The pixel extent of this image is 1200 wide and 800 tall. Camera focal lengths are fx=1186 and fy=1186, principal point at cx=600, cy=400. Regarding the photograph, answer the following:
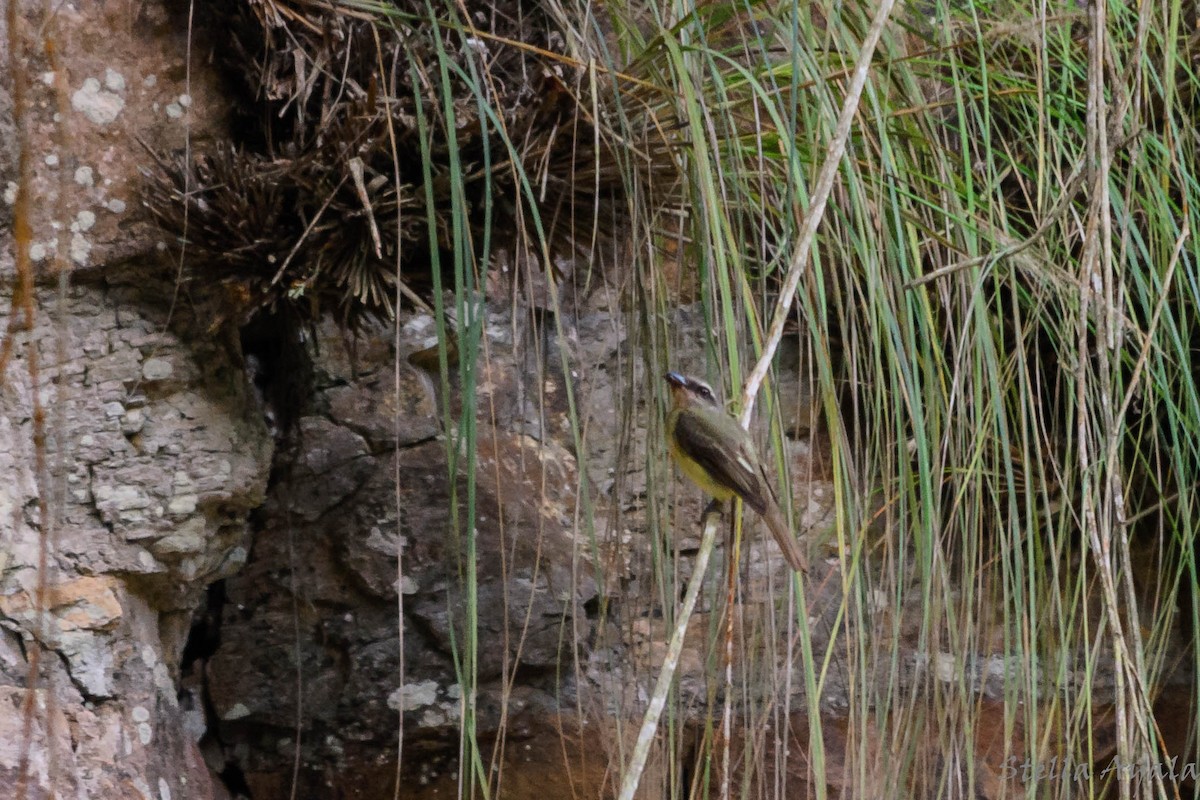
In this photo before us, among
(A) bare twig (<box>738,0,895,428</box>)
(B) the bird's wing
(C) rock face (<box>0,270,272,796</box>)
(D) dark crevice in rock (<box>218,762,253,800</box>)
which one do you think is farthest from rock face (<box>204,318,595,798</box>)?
(A) bare twig (<box>738,0,895,428</box>)

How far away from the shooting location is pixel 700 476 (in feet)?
5.04

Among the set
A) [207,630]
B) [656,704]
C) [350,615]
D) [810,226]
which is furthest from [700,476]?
[207,630]

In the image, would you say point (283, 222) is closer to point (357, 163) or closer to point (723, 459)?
point (357, 163)

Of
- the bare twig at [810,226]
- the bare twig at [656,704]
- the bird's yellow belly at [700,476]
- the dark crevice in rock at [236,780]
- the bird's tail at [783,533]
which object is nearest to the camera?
the bare twig at [656,704]

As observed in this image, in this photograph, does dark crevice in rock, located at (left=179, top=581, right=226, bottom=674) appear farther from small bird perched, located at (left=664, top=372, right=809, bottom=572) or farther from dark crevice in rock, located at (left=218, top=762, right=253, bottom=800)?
small bird perched, located at (left=664, top=372, right=809, bottom=572)

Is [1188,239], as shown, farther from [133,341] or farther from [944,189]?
[133,341]

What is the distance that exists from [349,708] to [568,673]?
1.27 ft

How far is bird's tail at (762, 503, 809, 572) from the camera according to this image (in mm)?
1347

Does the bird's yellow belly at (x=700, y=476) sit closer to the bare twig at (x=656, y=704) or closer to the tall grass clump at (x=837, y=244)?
the tall grass clump at (x=837, y=244)

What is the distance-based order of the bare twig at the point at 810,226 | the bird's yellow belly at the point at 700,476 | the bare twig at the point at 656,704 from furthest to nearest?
the bird's yellow belly at the point at 700,476
the bare twig at the point at 810,226
the bare twig at the point at 656,704

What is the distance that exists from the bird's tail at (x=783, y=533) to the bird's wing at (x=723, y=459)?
13 mm

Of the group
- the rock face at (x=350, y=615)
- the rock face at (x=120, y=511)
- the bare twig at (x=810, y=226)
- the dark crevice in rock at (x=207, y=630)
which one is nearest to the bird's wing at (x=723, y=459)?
the bare twig at (x=810, y=226)

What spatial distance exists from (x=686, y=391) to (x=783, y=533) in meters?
0.25

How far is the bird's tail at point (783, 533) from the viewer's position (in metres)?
1.35
